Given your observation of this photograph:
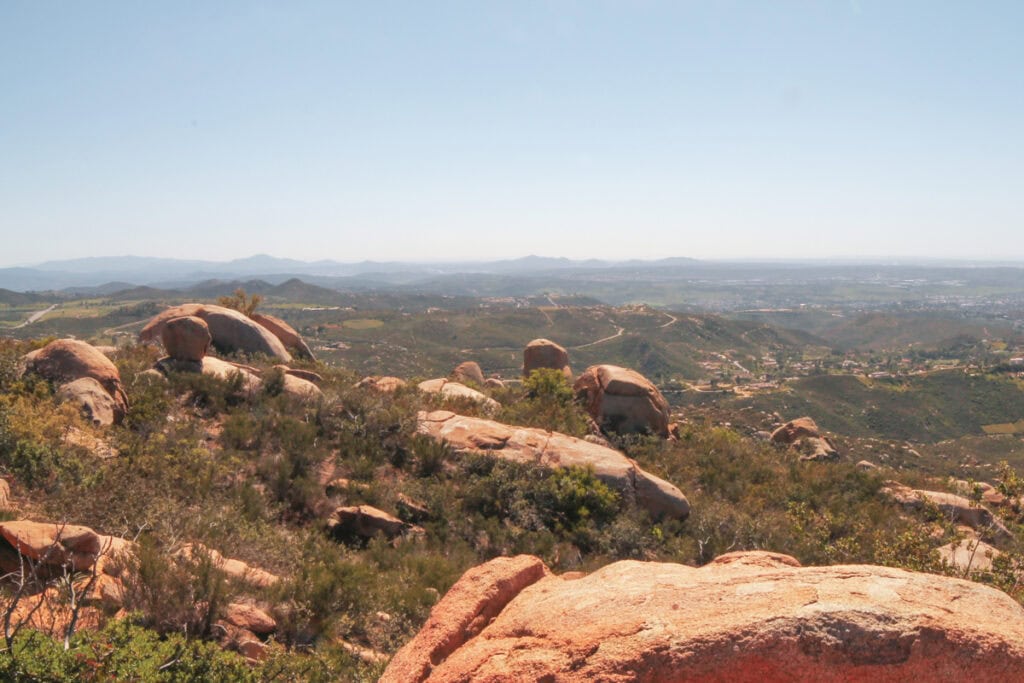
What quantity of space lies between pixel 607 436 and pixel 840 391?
70.8m

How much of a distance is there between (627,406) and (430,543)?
42.2 feet

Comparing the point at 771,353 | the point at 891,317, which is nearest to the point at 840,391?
the point at 771,353

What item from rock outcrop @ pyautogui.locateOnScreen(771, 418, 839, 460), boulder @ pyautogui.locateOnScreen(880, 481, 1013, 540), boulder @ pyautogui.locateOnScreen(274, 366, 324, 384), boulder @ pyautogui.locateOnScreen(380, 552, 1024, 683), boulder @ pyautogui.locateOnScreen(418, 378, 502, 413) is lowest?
rock outcrop @ pyautogui.locateOnScreen(771, 418, 839, 460)

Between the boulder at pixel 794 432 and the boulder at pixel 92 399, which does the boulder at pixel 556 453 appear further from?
the boulder at pixel 794 432

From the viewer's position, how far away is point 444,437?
47.1 feet

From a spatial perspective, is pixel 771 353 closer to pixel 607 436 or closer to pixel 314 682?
pixel 607 436

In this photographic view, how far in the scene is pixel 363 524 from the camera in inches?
400

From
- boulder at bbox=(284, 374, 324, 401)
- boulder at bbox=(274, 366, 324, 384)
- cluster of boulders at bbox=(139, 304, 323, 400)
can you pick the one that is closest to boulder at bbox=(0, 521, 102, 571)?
boulder at bbox=(284, 374, 324, 401)

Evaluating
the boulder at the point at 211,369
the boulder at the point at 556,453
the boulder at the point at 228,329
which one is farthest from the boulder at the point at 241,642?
the boulder at the point at 228,329

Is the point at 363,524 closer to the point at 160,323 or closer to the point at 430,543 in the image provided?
the point at 430,543

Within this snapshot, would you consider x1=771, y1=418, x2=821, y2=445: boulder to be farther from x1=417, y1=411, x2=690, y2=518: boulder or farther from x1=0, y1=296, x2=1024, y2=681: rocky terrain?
x1=417, y1=411, x2=690, y2=518: boulder

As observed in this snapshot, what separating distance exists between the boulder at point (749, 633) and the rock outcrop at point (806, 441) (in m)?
24.4

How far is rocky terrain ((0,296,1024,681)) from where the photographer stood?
3844 millimetres

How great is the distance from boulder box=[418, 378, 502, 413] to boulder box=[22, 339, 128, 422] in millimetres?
9585
